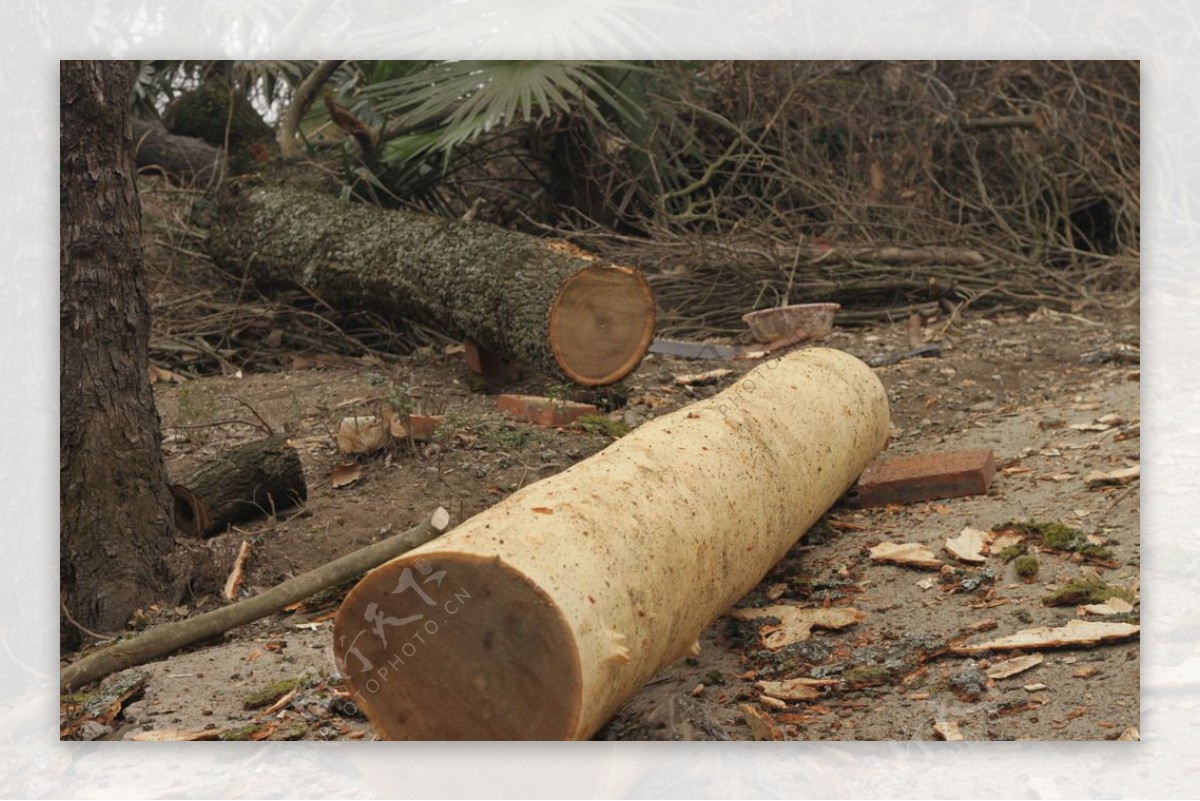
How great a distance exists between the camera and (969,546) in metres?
2.93

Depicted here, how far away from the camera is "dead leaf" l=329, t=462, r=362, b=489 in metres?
3.46

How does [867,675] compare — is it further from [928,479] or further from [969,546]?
[928,479]

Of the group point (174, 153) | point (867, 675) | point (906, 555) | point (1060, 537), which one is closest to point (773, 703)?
point (867, 675)

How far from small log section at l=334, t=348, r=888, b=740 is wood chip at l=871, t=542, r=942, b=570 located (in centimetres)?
60

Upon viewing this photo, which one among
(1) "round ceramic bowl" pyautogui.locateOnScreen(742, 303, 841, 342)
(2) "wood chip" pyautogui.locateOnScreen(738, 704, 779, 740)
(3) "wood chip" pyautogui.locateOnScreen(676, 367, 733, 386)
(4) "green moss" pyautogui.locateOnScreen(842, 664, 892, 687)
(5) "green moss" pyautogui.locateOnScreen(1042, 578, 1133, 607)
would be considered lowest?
(2) "wood chip" pyautogui.locateOnScreen(738, 704, 779, 740)

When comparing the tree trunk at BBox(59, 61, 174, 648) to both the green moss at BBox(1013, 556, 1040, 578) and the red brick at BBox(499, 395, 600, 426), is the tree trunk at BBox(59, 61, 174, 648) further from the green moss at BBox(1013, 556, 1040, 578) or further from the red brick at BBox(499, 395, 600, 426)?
the green moss at BBox(1013, 556, 1040, 578)

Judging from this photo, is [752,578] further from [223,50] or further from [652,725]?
[223,50]

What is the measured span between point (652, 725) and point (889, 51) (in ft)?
6.95

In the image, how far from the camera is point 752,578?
262 cm

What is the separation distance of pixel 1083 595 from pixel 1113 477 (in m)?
0.70

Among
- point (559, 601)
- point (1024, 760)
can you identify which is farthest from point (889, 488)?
point (559, 601)

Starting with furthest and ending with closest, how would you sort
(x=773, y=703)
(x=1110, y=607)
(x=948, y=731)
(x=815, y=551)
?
(x=815, y=551), (x=1110, y=607), (x=773, y=703), (x=948, y=731)

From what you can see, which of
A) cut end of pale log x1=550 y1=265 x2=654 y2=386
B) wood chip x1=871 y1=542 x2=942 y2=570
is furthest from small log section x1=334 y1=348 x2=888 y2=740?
cut end of pale log x1=550 y1=265 x2=654 y2=386

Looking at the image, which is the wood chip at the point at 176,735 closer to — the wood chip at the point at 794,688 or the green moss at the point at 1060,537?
the wood chip at the point at 794,688
